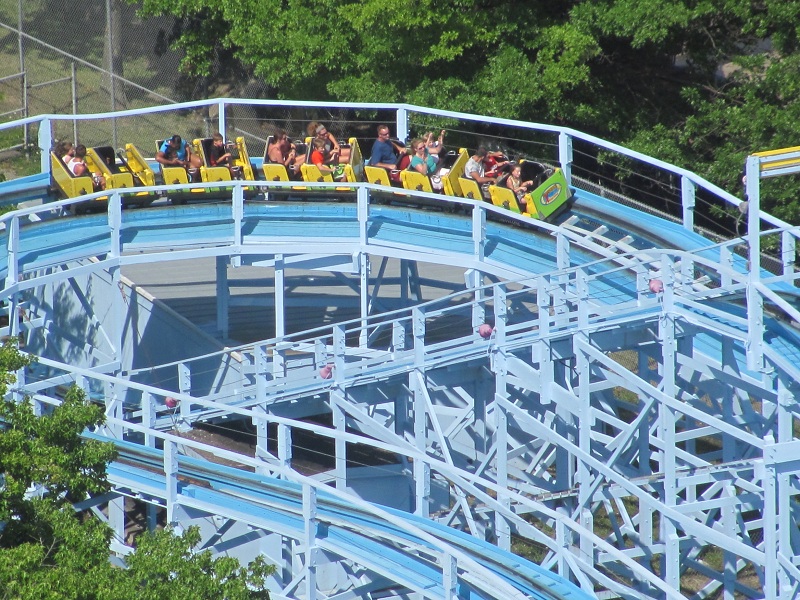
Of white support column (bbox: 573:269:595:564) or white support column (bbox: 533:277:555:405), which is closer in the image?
white support column (bbox: 573:269:595:564)

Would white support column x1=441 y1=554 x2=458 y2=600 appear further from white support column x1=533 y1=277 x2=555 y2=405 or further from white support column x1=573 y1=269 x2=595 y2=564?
white support column x1=533 y1=277 x2=555 y2=405

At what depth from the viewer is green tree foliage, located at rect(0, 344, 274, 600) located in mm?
11562

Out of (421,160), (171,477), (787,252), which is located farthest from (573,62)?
(171,477)

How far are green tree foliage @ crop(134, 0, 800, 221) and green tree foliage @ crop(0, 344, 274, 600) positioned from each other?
13.2 meters

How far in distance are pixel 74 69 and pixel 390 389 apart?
13.3 metres

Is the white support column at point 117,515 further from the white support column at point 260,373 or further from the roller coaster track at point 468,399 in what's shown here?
the white support column at point 260,373

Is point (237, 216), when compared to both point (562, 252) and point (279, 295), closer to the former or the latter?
point (279, 295)

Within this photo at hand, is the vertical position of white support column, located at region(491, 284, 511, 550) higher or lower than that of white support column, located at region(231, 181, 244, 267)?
lower

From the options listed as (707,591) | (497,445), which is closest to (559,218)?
(497,445)

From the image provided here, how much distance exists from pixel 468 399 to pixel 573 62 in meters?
6.81

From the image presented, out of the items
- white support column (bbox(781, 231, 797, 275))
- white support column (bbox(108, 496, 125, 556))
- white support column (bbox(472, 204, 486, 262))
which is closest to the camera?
white support column (bbox(781, 231, 797, 275))

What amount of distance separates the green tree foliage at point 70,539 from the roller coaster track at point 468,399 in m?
1.56

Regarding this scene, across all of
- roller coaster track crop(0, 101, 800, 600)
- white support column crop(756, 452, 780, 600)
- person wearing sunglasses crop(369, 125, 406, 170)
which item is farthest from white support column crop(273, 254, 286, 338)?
white support column crop(756, 452, 780, 600)

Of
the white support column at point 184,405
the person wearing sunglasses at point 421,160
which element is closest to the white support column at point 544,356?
the person wearing sunglasses at point 421,160
